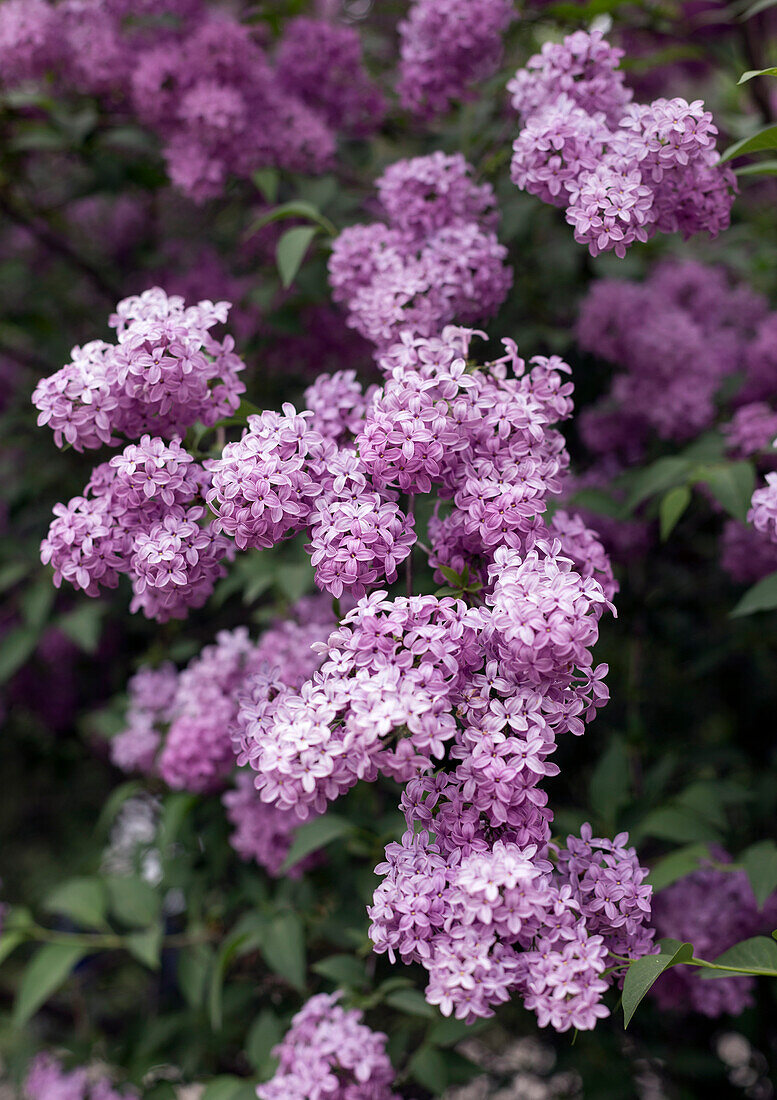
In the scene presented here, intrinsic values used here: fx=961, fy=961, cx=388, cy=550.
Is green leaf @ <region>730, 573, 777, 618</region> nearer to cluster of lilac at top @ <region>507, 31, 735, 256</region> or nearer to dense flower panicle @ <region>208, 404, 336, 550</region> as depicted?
cluster of lilac at top @ <region>507, 31, 735, 256</region>

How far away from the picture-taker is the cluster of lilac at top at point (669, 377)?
1770 millimetres

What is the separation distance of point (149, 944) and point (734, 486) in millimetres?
1253

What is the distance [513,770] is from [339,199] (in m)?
1.37

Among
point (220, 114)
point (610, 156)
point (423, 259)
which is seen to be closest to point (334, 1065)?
point (423, 259)

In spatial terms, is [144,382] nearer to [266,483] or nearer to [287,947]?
[266,483]

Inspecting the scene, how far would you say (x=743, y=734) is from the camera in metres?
2.21

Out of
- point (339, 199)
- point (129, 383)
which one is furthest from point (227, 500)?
point (339, 199)

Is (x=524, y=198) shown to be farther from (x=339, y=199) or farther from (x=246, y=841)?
(x=246, y=841)

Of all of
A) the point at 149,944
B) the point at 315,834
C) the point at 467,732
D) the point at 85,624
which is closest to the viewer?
the point at 467,732

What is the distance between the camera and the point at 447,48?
1.62m

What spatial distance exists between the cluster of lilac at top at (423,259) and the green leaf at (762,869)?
2.77ft

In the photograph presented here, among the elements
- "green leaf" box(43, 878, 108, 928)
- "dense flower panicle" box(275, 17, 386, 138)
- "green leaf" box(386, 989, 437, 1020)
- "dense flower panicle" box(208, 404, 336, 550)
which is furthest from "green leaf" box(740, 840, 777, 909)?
"dense flower panicle" box(275, 17, 386, 138)

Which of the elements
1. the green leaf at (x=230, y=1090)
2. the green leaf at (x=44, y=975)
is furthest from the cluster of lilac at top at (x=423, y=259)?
the green leaf at (x=44, y=975)

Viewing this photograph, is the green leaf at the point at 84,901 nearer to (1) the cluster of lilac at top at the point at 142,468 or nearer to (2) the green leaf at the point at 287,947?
(2) the green leaf at the point at 287,947
